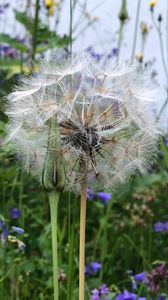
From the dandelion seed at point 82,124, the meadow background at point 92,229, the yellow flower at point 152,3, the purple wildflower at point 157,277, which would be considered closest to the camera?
the dandelion seed at point 82,124

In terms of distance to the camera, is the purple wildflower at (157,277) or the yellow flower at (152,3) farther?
the yellow flower at (152,3)

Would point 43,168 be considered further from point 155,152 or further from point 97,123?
point 155,152

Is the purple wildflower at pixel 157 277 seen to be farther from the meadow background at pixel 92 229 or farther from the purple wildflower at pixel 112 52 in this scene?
the purple wildflower at pixel 112 52

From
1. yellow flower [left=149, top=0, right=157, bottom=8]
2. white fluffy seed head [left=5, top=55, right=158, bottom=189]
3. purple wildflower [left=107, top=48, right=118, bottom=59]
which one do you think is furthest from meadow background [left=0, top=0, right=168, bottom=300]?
purple wildflower [left=107, top=48, right=118, bottom=59]

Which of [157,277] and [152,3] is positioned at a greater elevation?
[152,3]

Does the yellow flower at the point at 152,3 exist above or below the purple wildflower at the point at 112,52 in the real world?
above

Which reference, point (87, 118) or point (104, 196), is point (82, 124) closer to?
point (87, 118)

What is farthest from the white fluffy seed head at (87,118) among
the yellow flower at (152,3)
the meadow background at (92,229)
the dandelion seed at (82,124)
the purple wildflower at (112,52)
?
the purple wildflower at (112,52)

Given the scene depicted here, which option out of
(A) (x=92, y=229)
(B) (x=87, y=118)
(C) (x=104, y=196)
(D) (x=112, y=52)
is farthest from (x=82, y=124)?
(D) (x=112, y=52)
